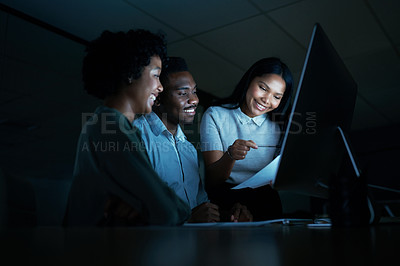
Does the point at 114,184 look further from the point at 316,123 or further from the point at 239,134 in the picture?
the point at 239,134

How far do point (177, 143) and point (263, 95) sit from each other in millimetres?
536

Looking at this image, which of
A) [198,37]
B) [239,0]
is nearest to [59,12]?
[198,37]

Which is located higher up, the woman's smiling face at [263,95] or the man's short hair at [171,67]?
the man's short hair at [171,67]

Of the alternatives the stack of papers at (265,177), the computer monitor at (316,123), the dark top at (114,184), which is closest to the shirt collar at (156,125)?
the dark top at (114,184)

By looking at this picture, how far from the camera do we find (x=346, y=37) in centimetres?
311

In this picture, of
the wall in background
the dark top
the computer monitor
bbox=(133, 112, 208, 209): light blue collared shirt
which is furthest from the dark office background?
the computer monitor

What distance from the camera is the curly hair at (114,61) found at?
1.29 metres

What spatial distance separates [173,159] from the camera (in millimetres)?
1497

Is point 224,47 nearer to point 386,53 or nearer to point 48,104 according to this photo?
point 386,53

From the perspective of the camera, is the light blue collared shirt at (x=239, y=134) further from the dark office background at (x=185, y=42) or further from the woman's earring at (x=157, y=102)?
the dark office background at (x=185, y=42)

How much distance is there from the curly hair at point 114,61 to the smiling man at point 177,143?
9.5 inches

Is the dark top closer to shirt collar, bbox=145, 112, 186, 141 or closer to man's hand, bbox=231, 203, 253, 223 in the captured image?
man's hand, bbox=231, 203, 253, 223

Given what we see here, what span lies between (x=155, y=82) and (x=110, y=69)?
7.2 inches

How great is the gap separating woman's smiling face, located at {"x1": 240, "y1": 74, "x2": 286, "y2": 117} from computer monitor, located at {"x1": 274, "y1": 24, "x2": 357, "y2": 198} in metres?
0.82
